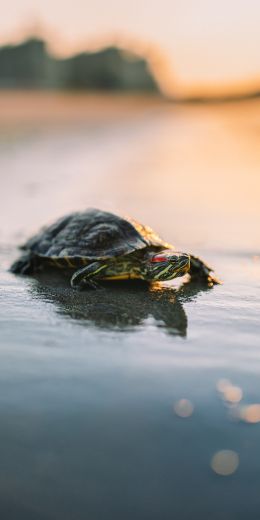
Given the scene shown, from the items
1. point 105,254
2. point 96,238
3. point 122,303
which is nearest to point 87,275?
point 105,254

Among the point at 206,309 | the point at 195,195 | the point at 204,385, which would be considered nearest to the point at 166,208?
the point at 195,195

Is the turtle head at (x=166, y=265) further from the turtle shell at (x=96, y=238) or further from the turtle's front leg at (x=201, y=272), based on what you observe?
the turtle's front leg at (x=201, y=272)

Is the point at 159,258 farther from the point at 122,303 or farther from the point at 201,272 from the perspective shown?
the point at 201,272

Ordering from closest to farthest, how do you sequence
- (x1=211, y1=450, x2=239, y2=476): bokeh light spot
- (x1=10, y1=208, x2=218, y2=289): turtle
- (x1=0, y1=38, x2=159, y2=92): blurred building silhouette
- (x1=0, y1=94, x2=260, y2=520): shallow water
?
1. (x1=0, y1=94, x2=260, y2=520): shallow water
2. (x1=211, y1=450, x2=239, y2=476): bokeh light spot
3. (x1=10, y1=208, x2=218, y2=289): turtle
4. (x1=0, y1=38, x2=159, y2=92): blurred building silhouette

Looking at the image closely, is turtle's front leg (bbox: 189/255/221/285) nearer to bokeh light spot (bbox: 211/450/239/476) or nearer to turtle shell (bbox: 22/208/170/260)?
turtle shell (bbox: 22/208/170/260)

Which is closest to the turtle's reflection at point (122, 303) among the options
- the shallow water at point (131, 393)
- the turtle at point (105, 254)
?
the shallow water at point (131, 393)

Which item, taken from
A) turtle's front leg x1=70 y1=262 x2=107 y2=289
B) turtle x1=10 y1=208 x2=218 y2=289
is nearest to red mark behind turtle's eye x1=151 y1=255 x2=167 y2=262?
turtle x1=10 y1=208 x2=218 y2=289

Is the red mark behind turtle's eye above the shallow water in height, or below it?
above
